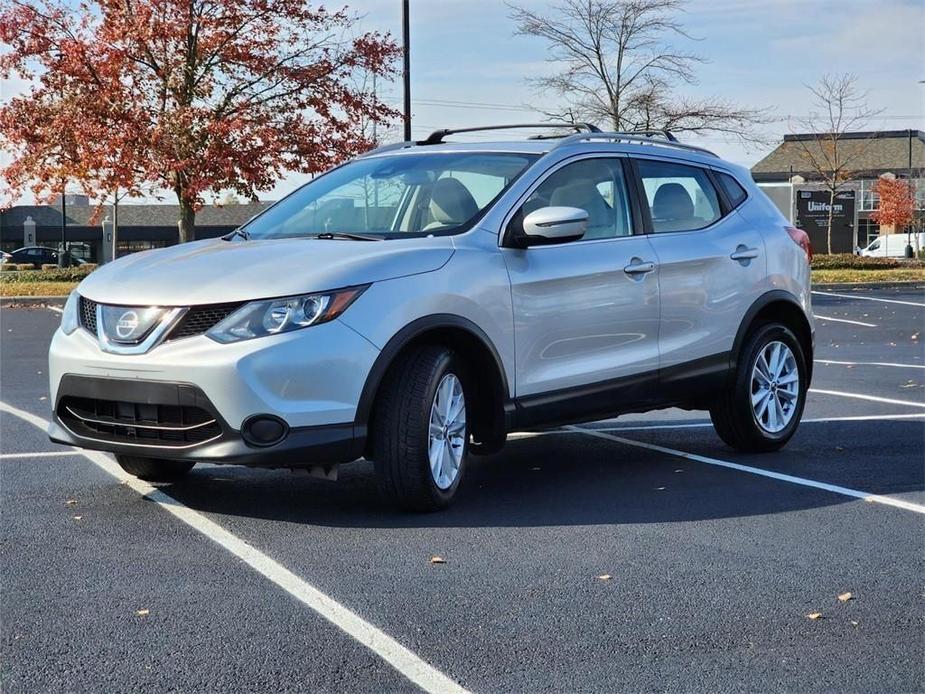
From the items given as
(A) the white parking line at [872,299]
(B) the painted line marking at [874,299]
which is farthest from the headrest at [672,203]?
(A) the white parking line at [872,299]

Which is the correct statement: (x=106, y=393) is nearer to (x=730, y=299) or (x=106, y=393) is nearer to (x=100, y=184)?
(x=730, y=299)

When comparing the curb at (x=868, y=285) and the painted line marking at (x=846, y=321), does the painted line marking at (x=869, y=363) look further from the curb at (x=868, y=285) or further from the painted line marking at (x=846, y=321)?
the curb at (x=868, y=285)

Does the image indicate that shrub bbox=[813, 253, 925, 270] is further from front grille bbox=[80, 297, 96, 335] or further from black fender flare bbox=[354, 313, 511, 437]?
front grille bbox=[80, 297, 96, 335]

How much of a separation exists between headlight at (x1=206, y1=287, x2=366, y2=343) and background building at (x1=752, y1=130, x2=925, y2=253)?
57.8 meters

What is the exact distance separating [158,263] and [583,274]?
2190mm

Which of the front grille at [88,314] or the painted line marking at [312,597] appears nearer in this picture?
the painted line marking at [312,597]

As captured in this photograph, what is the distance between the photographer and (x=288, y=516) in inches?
238

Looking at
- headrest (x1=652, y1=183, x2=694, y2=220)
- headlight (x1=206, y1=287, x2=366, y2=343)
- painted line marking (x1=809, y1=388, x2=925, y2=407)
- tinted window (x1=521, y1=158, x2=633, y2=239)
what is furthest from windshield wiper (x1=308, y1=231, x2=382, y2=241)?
painted line marking (x1=809, y1=388, x2=925, y2=407)

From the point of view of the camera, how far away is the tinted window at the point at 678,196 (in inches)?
294

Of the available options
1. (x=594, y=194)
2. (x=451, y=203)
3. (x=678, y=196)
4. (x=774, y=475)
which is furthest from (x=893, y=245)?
(x=451, y=203)

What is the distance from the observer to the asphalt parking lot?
390cm

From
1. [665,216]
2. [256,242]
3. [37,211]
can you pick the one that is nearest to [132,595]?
[256,242]

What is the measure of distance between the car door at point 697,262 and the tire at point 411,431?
1.80 meters

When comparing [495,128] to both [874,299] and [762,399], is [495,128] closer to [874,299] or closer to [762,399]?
[762,399]
